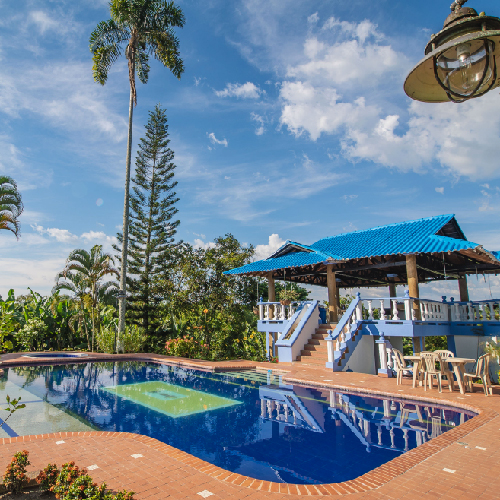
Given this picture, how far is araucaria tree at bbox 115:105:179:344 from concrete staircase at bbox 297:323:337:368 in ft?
37.2

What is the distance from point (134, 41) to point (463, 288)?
1934 cm

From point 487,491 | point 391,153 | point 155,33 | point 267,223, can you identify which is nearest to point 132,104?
point 155,33

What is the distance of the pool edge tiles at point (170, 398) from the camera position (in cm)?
751

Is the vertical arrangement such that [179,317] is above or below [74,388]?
above

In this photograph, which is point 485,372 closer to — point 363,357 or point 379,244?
point 363,357

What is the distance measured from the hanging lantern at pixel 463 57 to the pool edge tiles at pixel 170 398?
22.0 feet

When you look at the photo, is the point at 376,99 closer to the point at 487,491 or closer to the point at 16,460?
the point at 487,491

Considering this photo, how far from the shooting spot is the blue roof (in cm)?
1228

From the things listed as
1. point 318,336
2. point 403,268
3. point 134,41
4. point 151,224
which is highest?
point 134,41

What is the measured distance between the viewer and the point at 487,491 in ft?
11.2

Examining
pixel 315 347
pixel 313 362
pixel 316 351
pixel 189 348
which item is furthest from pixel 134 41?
pixel 313 362

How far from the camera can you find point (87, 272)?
18672 millimetres

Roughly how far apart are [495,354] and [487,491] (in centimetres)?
556

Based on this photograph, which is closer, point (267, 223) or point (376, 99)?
point (376, 99)
